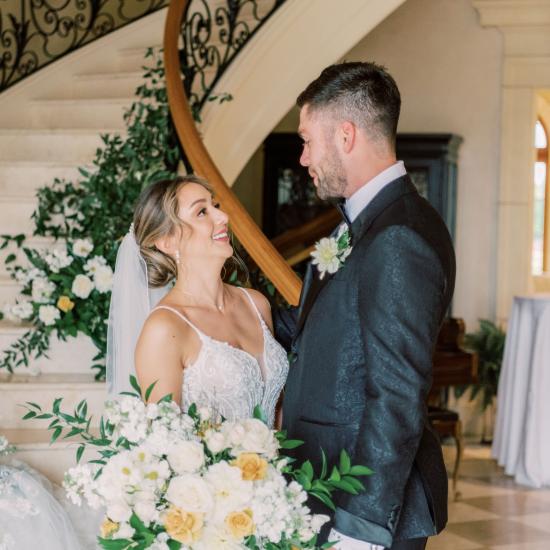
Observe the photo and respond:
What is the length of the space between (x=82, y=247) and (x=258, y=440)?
2764 mm

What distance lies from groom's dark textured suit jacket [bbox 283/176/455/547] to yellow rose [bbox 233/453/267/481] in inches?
9.9

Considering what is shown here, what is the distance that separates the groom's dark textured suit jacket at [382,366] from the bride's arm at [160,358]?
0.39 m

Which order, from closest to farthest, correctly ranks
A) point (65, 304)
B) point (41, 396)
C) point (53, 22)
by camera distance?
point (41, 396)
point (65, 304)
point (53, 22)

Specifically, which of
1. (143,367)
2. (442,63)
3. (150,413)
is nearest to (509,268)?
Answer: (442,63)

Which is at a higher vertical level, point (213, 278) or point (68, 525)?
point (213, 278)

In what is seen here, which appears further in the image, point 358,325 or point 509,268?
point 509,268

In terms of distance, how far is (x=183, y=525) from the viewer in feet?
5.77

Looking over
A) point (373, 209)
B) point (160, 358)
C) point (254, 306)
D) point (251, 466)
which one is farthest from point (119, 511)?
point (254, 306)

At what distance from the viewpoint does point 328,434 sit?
6.98 ft

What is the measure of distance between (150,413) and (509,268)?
677cm

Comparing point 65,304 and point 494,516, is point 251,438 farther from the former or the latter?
point 494,516

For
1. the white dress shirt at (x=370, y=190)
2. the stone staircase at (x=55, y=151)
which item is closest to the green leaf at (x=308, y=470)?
the white dress shirt at (x=370, y=190)

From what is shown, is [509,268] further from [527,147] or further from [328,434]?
[328,434]

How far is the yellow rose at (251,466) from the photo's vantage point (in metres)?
1.80
